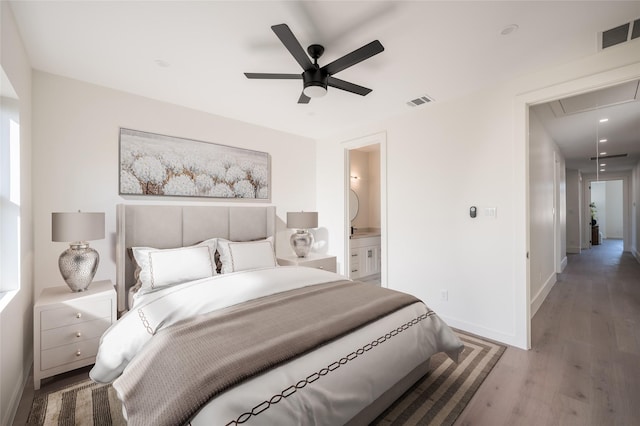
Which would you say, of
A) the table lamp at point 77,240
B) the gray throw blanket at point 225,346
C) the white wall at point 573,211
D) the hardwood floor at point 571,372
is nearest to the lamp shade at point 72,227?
the table lamp at point 77,240

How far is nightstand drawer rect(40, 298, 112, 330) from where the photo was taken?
6.90 ft

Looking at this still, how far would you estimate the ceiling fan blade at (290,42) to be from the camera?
1.58 m

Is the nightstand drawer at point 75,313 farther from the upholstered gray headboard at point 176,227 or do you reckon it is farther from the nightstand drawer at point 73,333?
the upholstered gray headboard at point 176,227

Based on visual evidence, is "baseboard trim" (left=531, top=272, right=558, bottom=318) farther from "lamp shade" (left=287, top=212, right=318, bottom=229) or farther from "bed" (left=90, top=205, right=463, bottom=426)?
"lamp shade" (left=287, top=212, right=318, bottom=229)

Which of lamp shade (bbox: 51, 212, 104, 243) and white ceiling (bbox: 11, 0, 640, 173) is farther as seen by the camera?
lamp shade (bbox: 51, 212, 104, 243)

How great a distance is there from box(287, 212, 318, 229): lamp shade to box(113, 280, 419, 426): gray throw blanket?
1847 mm

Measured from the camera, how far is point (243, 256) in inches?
118

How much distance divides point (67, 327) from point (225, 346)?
1673mm

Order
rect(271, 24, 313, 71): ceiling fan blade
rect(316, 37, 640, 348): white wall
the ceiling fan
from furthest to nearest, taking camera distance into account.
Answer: rect(316, 37, 640, 348): white wall
the ceiling fan
rect(271, 24, 313, 71): ceiling fan blade

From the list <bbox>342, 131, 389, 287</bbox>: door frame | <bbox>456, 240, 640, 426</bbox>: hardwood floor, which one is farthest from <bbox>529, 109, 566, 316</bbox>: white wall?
<bbox>342, 131, 389, 287</bbox>: door frame

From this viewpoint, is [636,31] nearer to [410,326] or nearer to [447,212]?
[447,212]

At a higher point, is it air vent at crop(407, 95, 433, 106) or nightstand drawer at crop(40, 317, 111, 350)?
air vent at crop(407, 95, 433, 106)

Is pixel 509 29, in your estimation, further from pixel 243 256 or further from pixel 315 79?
pixel 243 256

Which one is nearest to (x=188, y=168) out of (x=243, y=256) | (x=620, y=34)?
(x=243, y=256)
